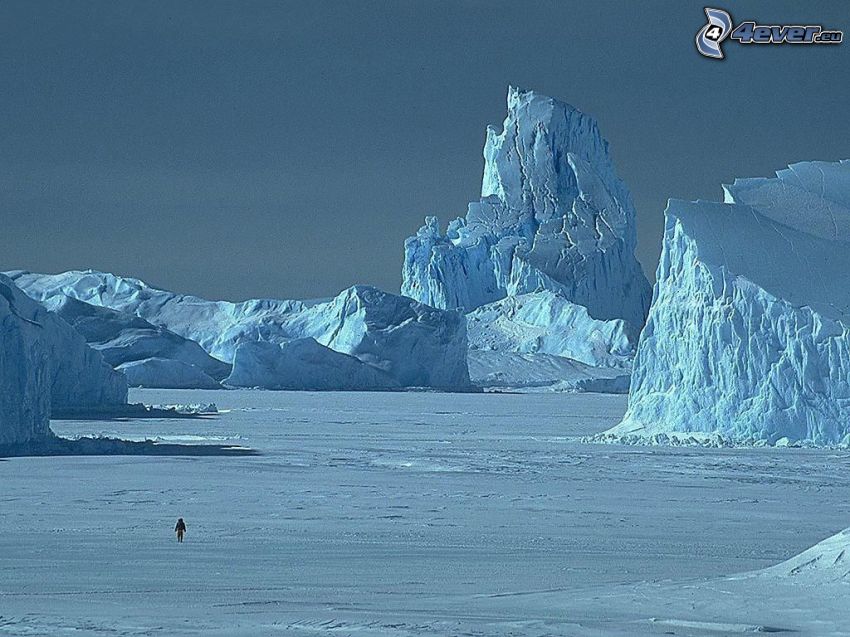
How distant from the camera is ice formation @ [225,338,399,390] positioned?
60.8 meters

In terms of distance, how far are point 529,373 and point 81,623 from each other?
2750 inches

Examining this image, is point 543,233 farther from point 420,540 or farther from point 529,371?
point 420,540

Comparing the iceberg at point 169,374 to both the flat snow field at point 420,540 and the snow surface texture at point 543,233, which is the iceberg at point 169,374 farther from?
the flat snow field at point 420,540

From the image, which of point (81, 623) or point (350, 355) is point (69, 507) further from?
point (350, 355)

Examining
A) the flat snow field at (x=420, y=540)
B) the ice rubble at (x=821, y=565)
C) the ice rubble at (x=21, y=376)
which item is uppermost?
the ice rubble at (x=21, y=376)

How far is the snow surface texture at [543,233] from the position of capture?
86938mm

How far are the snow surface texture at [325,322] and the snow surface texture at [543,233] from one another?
36.3ft

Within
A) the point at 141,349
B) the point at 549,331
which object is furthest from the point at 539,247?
the point at 141,349

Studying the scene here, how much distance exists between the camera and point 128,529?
13.0 m

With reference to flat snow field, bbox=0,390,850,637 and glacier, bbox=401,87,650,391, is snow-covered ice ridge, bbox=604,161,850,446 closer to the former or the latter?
flat snow field, bbox=0,390,850,637

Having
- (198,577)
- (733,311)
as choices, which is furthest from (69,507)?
(733,311)

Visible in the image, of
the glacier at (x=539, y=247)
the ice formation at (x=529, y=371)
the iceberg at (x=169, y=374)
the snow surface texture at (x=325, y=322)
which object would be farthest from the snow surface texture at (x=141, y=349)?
the glacier at (x=539, y=247)

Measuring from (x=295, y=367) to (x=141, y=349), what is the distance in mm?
→ 9292

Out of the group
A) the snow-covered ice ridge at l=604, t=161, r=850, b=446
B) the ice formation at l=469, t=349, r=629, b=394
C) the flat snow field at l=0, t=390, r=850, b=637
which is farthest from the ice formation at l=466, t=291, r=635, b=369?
the flat snow field at l=0, t=390, r=850, b=637
